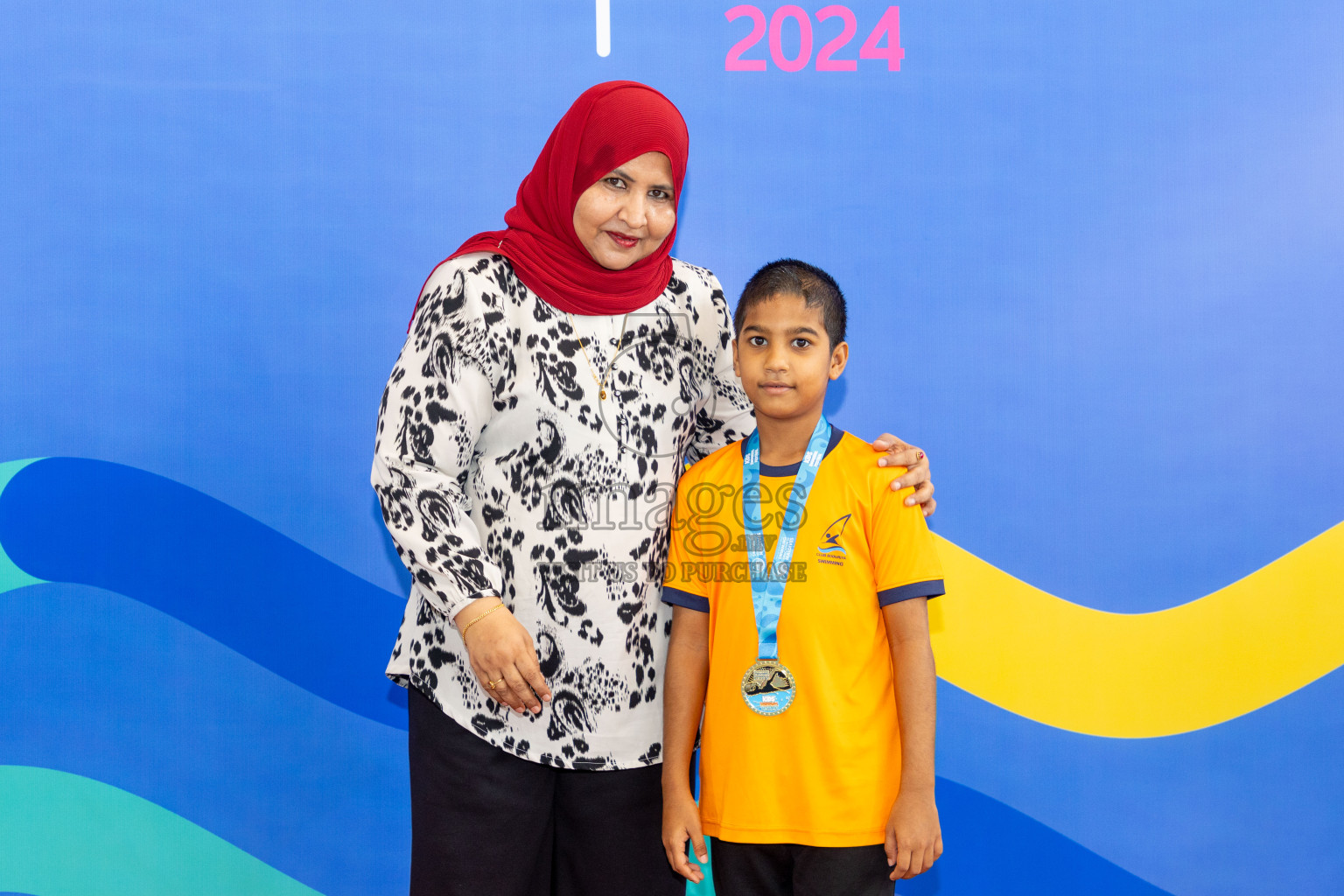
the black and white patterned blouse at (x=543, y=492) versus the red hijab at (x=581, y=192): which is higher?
the red hijab at (x=581, y=192)

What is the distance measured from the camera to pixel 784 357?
1.34 m

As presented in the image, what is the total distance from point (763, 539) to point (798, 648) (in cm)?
16

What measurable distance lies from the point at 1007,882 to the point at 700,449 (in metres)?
1.37

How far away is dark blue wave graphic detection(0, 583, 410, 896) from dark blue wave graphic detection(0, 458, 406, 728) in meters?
0.04

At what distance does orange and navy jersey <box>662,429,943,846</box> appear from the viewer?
1275 millimetres

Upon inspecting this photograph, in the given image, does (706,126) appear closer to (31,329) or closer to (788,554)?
(788,554)

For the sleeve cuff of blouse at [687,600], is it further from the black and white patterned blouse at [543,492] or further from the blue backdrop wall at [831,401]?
the blue backdrop wall at [831,401]

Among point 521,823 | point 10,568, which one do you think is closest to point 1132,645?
point 521,823

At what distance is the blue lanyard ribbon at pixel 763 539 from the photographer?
4.34 feet

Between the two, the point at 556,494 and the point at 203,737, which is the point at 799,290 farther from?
the point at 203,737

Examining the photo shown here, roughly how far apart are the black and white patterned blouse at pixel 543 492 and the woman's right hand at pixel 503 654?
48 millimetres

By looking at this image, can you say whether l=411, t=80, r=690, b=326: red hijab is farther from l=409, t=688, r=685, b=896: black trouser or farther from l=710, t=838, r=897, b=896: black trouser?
l=710, t=838, r=897, b=896: black trouser

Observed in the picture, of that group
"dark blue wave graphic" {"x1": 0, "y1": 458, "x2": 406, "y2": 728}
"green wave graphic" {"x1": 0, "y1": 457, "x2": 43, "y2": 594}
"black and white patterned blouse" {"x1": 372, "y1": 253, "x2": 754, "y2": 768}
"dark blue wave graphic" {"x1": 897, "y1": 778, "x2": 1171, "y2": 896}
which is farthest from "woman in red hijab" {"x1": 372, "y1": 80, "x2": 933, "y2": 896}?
"green wave graphic" {"x1": 0, "y1": 457, "x2": 43, "y2": 594}

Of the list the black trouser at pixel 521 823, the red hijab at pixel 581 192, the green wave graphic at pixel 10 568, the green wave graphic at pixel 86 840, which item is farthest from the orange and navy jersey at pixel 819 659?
the green wave graphic at pixel 10 568
